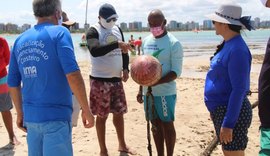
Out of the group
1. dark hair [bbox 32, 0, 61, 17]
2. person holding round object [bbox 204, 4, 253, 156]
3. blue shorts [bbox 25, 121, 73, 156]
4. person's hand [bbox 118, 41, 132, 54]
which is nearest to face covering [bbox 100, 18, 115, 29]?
person's hand [bbox 118, 41, 132, 54]

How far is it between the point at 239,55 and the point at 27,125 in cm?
197

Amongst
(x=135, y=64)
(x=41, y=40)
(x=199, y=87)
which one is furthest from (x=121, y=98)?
(x=199, y=87)

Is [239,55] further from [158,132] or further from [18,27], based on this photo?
[18,27]

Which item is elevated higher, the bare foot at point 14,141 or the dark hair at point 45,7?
the dark hair at point 45,7

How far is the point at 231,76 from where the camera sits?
132 inches

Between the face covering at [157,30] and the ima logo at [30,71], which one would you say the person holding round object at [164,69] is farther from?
the ima logo at [30,71]

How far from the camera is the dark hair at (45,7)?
3.31 meters

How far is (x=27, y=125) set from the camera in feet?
11.3

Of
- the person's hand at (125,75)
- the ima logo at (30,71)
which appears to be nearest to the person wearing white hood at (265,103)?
the ima logo at (30,71)

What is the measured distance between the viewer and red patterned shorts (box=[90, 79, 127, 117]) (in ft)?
17.3

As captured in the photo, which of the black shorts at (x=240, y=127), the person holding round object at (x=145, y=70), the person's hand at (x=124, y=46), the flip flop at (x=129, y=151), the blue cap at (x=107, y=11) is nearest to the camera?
the black shorts at (x=240, y=127)

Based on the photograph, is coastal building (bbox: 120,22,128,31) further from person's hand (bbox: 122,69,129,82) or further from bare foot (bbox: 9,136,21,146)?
person's hand (bbox: 122,69,129,82)

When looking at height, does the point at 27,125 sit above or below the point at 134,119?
above

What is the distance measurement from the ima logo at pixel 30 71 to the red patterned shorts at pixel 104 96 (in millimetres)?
1990
